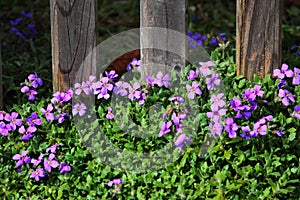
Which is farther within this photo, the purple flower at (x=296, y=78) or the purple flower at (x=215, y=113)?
the purple flower at (x=296, y=78)

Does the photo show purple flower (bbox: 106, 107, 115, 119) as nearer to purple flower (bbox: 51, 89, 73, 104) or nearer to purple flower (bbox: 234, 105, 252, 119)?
purple flower (bbox: 51, 89, 73, 104)

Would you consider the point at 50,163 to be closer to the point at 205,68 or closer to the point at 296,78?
the point at 205,68

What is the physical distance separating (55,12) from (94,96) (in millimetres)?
495

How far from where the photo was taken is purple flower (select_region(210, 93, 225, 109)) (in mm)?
3088

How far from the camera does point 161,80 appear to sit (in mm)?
3303

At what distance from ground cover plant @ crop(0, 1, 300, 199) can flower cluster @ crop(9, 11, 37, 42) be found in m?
1.28

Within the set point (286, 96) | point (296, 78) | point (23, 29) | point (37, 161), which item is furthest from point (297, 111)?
point (23, 29)

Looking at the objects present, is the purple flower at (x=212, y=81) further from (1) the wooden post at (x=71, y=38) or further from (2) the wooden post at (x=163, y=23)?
(1) the wooden post at (x=71, y=38)

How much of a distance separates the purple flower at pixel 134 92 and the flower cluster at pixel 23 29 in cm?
159

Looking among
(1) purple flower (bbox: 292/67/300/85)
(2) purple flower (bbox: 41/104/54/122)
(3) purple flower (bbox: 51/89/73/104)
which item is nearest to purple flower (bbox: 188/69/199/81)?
(1) purple flower (bbox: 292/67/300/85)

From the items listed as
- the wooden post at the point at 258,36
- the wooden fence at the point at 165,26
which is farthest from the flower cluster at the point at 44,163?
the wooden post at the point at 258,36

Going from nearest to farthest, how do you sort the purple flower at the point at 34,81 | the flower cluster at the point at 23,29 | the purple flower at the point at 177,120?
1. the purple flower at the point at 177,120
2. the purple flower at the point at 34,81
3. the flower cluster at the point at 23,29

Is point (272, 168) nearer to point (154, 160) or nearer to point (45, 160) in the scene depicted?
point (154, 160)

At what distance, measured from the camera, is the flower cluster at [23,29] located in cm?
468
